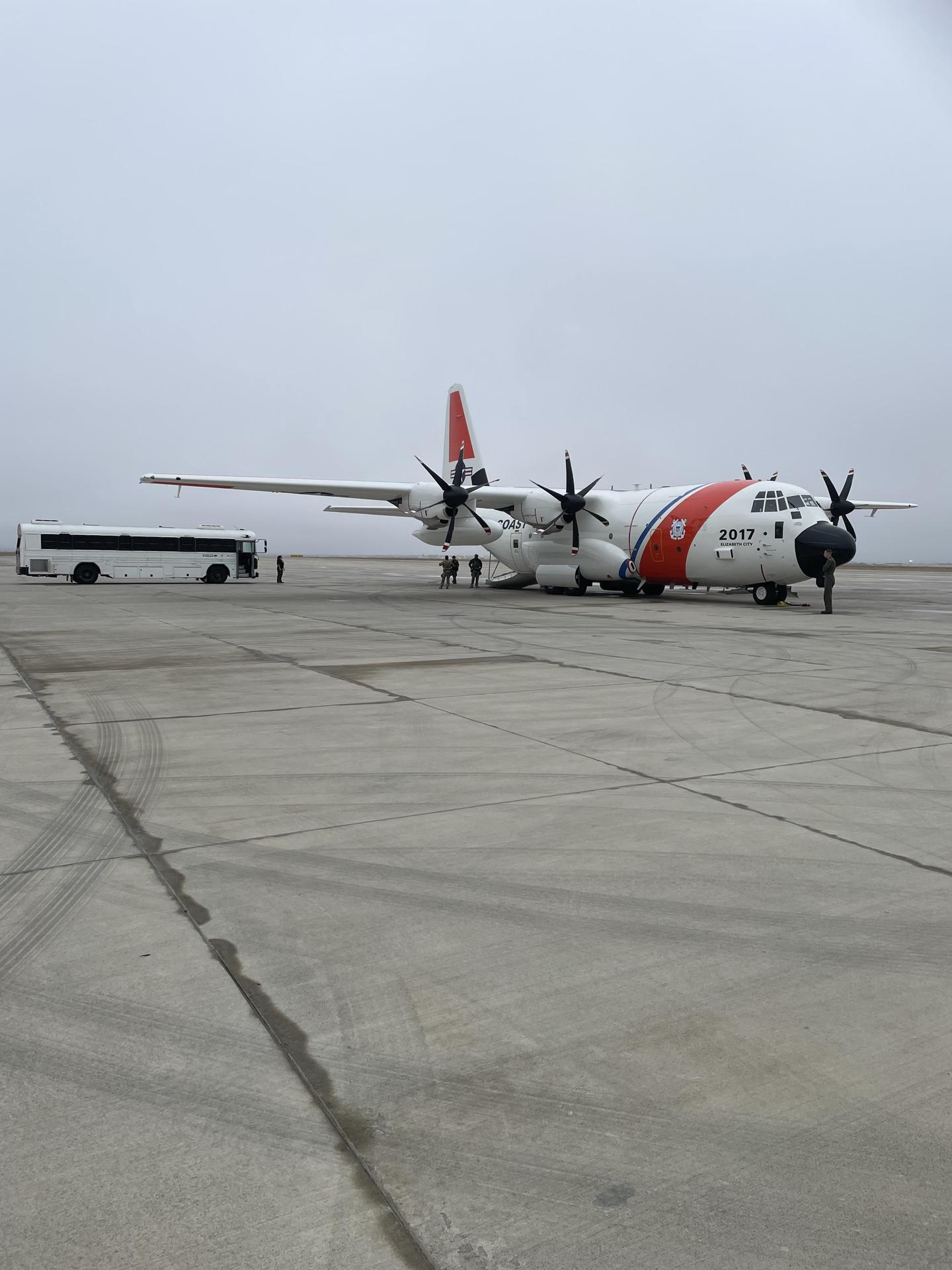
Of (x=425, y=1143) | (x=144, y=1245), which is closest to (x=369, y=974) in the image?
(x=425, y=1143)

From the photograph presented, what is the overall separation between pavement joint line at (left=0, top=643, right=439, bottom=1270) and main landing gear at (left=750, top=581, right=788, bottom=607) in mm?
24811

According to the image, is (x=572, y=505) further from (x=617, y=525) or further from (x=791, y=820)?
(x=791, y=820)

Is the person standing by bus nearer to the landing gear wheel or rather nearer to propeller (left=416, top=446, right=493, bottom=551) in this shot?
the landing gear wheel

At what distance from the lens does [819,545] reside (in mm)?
25750

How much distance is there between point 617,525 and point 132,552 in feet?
84.6

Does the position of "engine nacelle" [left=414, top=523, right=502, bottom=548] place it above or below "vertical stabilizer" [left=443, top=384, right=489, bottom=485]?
below

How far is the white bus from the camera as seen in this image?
142 feet

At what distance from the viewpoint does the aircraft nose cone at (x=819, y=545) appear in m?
25.5

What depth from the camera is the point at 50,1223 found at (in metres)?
2.42

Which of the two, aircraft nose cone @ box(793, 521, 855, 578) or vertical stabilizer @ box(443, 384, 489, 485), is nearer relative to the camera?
aircraft nose cone @ box(793, 521, 855, 578)

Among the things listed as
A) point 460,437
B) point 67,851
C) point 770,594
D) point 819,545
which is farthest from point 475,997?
point 460,437

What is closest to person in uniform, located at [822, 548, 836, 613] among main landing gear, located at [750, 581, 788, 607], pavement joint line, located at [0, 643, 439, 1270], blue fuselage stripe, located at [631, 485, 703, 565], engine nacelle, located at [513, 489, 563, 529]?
main landing gear, located at [750, 581, 788, 607]

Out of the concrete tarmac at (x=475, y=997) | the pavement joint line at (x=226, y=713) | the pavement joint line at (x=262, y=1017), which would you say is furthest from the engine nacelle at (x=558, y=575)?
the pavement joint line at (x=262, y=1017)

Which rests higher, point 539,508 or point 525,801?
point 539,508
